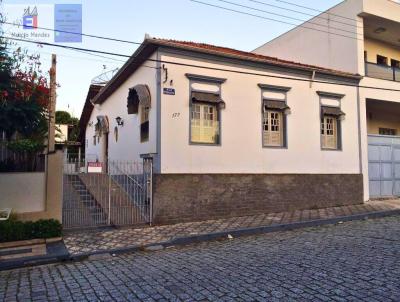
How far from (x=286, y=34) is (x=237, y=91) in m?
9.06

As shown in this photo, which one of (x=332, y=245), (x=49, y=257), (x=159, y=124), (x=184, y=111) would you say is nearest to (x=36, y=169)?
(x=49, y=257)

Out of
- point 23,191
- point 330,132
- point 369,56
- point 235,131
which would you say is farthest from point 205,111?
point 369,56

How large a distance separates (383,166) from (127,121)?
35.2ft

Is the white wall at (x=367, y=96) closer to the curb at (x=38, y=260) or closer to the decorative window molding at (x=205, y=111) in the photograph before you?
the decorative window molding at (x=205, y=111)

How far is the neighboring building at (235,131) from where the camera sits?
10.9m

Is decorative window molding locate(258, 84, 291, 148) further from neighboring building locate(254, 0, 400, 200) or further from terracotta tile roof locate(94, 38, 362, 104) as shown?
neighboring building locate(254, 0, 400, 200)

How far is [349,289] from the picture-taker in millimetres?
5023

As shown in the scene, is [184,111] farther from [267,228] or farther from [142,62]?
[267,228]

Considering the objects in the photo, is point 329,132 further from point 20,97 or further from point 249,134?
point 20,97

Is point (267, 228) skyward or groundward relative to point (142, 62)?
groundward

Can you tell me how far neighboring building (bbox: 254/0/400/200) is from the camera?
586 inches

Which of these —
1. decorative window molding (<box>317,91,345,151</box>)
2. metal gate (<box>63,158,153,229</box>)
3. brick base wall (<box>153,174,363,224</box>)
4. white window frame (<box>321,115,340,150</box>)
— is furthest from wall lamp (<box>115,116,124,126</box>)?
white window frame (<box>321,115,340,150</box>)

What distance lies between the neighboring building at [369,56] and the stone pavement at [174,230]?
2910mm

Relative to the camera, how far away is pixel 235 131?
1192cm
